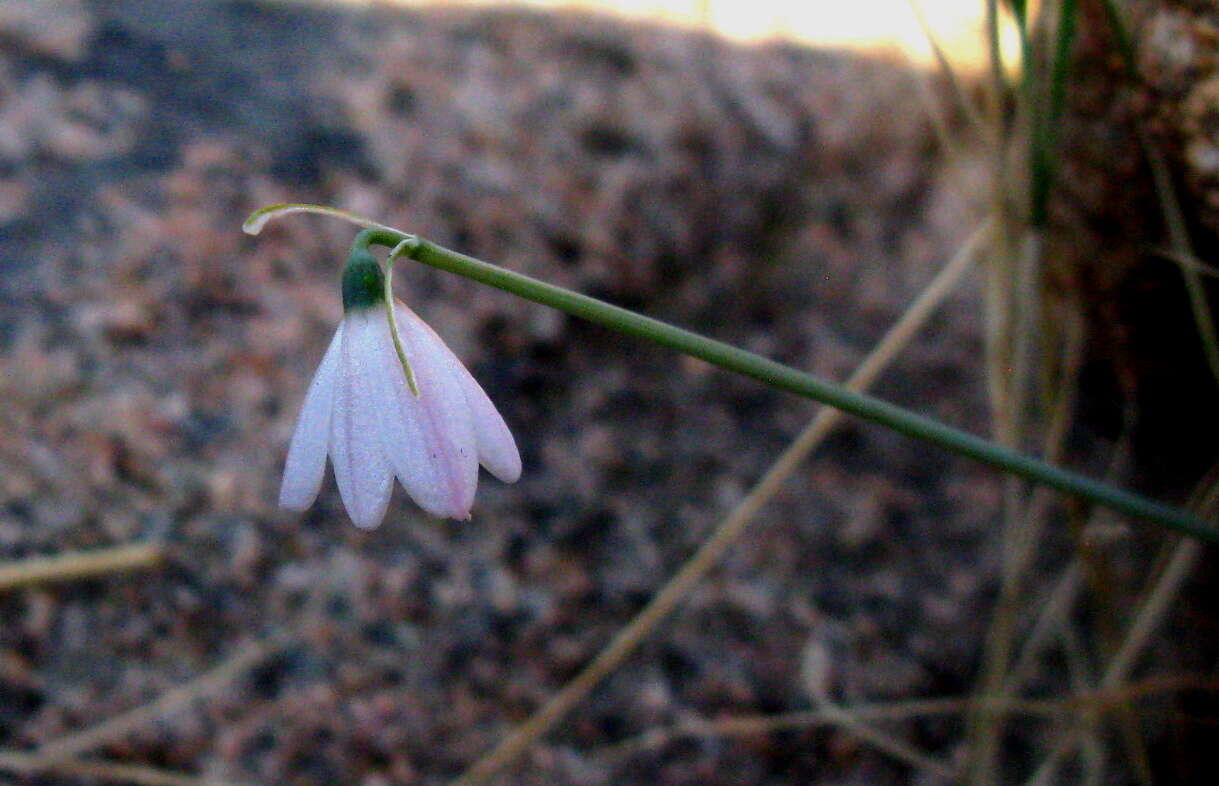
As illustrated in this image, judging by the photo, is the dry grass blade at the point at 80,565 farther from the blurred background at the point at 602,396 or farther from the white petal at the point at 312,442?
the white petal at the point at 312,442

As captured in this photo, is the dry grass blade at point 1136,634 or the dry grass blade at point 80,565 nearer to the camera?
the dry grass blade at point 80,565

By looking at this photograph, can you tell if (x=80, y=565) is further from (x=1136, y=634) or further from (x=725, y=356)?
(x=1136, y=634)

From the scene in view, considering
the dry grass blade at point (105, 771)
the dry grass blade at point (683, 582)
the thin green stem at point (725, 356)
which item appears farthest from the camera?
the dry grass blade at point (683, 582)

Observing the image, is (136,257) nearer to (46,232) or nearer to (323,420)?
(46,232)

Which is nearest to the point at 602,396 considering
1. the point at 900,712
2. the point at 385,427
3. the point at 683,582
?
the point at 683,582

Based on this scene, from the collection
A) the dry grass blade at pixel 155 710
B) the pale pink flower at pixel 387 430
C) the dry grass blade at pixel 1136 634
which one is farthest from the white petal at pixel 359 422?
the dry grass blade at pixel 1136 634

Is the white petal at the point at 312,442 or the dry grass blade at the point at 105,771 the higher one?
the white petal at the point at 312,442

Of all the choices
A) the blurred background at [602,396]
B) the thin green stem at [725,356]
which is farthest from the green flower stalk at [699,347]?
the blurred background at [602,396]

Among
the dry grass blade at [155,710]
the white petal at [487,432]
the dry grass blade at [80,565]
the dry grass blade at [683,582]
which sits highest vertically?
the dry grass blade at [80,565]

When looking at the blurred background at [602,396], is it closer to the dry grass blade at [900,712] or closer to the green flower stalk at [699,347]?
the dry grass blade at [900,712]

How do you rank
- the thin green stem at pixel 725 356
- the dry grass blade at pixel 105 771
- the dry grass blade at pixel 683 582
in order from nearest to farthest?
1. the thin green stem at pixel 725 356
2. the dry grass blade at pixel 105 771
3. the dry grass blade at pixel 683 582
